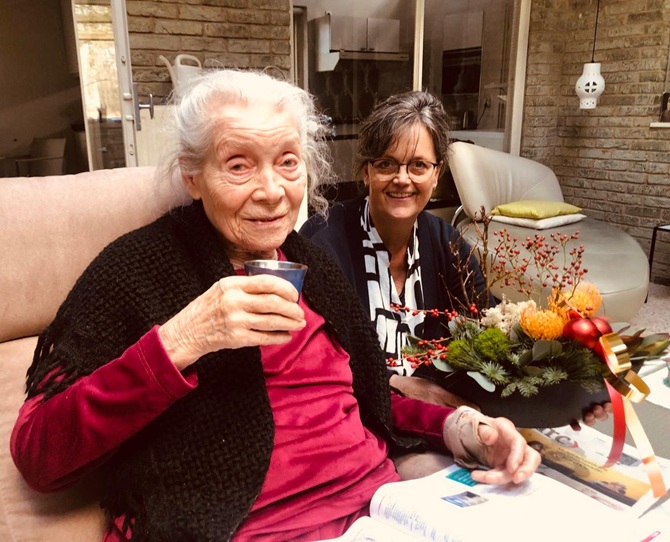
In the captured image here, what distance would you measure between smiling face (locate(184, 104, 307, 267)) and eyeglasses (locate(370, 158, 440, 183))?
1.86ft

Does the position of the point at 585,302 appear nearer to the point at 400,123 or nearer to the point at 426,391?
the point at 426,391

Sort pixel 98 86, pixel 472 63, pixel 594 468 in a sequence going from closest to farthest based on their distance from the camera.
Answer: pixel 594 468 < pixel 98 86 < pixel 472 63

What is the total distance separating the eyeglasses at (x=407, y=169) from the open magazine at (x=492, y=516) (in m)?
0.84

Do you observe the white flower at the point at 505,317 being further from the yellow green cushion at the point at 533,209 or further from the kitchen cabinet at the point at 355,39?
the kitchen cabinet at the point at 355,39

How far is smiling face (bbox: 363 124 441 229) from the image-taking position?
5.16ft

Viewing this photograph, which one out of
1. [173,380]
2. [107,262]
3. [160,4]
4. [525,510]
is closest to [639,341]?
[525,510]

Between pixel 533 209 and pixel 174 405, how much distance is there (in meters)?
3.29

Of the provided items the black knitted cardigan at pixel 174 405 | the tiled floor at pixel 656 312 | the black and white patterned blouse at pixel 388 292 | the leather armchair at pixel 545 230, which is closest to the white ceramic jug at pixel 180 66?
the leather armchair at pixel 545 230

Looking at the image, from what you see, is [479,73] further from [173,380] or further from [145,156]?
[173,380]

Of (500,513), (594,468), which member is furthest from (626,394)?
(500,513)

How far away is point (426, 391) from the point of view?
1.26m

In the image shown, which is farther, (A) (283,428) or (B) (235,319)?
(A) (283,428)

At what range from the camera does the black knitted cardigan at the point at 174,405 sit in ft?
2.93

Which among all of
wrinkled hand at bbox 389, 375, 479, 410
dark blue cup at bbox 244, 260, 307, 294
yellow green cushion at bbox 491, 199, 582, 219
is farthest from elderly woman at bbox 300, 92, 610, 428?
yellow green cushion at bbox 491, 199, 582, 219
